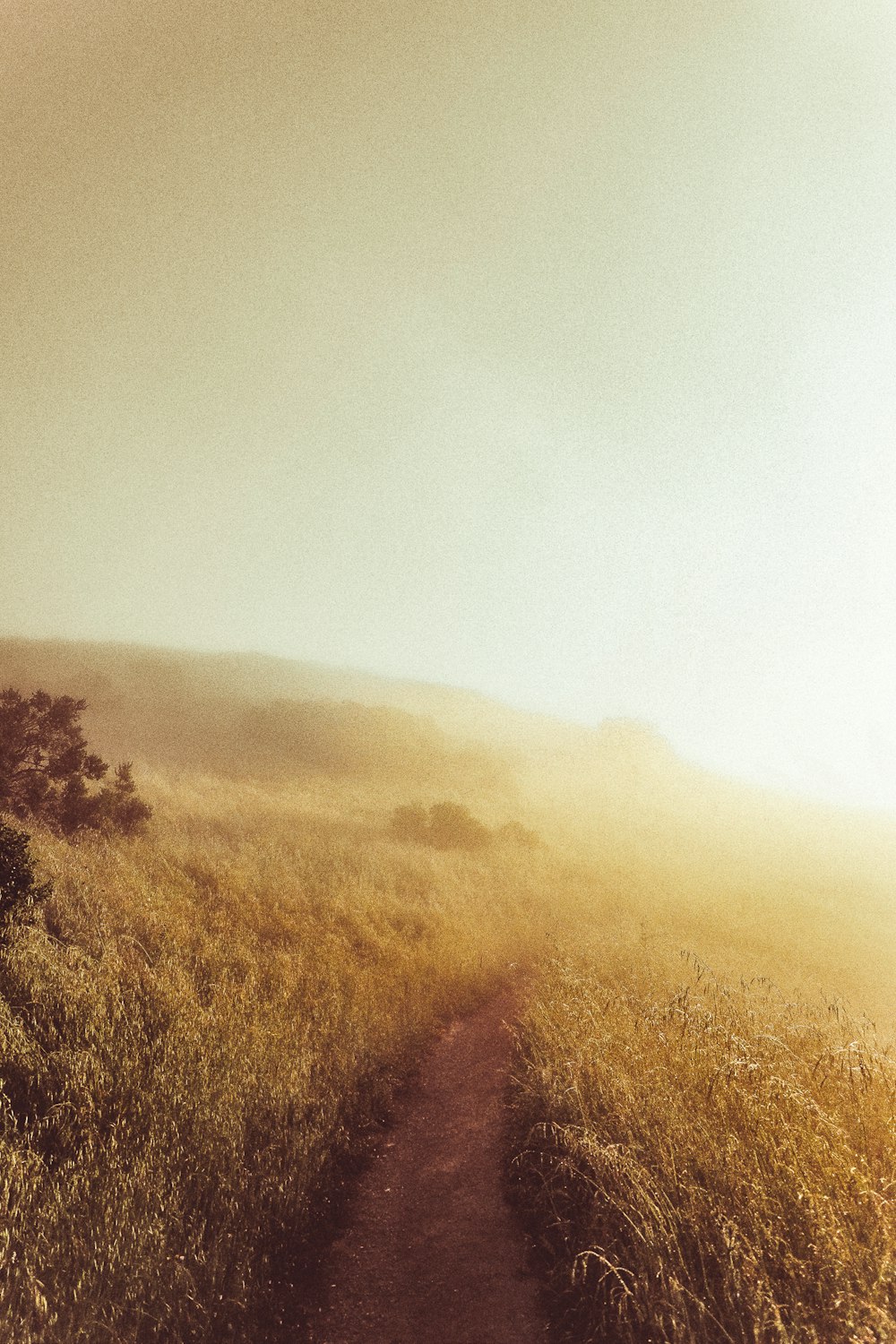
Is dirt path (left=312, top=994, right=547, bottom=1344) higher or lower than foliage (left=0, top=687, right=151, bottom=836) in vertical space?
lower

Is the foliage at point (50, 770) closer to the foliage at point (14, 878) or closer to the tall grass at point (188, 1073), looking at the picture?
the tall grass at point (188, 1073)

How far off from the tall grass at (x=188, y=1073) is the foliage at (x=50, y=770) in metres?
1.51

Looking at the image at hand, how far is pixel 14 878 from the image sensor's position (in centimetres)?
775

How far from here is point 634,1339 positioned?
357 cm

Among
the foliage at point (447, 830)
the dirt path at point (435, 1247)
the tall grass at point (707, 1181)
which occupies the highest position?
the tall grass at point (707, 1181)

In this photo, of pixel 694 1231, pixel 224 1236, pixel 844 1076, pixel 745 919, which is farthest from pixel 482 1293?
pixel 745 919

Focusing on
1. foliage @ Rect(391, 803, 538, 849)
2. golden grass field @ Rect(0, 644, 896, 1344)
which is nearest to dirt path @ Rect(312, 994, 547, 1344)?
golden grass field @ Rect(0, 644, 896, 1344)

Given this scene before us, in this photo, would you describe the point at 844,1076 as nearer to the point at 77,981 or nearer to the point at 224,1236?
the point at 224,1236

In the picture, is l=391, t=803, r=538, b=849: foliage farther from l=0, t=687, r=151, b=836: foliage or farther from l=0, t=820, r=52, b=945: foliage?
l=0, t=820, r=52, b=945: foliage

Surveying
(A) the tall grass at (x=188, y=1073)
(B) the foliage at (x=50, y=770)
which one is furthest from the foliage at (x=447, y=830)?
(B) the foliage at (x=50, y=770)

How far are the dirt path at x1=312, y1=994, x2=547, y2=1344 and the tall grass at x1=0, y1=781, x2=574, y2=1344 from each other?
36 cm

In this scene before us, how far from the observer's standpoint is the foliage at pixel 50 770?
1334 cm

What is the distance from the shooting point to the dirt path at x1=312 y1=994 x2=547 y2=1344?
392 cm

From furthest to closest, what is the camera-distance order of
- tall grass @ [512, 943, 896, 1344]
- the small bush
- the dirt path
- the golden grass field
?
the small bush
the dirt path
the golden grass field
tall grass @ [512, 943, 896, 1344]
